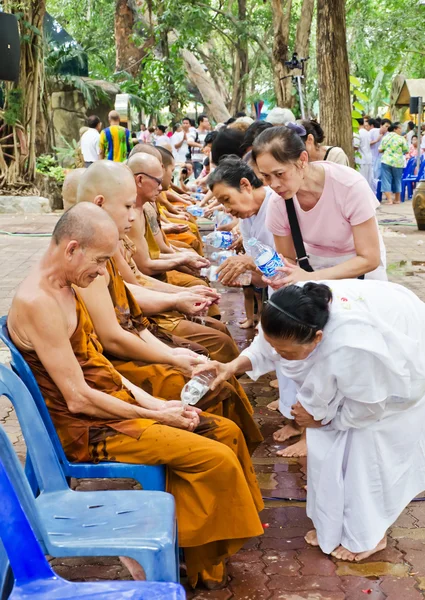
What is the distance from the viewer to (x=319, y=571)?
3.16 m

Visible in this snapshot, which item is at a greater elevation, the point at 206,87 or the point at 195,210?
the point at 206,87

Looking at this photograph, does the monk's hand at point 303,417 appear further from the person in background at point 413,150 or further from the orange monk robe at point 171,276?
the person in background at point 413,150

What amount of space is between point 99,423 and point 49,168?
14937mm

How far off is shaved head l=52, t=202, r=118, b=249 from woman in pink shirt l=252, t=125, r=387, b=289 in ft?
4.38

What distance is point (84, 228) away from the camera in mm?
2861

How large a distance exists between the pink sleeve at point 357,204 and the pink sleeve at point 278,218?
0.35 m

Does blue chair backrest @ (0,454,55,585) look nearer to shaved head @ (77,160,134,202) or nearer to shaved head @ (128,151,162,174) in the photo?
shaved head @ (77,160,134,202)

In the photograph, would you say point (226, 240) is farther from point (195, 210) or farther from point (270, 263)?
point (195, 210)

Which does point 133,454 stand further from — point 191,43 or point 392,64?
point 392,64

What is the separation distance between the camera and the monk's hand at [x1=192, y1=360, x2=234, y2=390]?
350 centimetres

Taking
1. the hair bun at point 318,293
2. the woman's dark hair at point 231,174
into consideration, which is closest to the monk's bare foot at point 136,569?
the hair bun at point 318,293

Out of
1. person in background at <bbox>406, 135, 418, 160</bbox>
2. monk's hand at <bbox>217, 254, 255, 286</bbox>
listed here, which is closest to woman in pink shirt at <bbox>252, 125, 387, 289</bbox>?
monk's hand at <bbox>217, 254, 255, 286</bbox>

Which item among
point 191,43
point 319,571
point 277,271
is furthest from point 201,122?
point 319,571

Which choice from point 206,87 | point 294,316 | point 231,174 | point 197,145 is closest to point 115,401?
point 294,316
